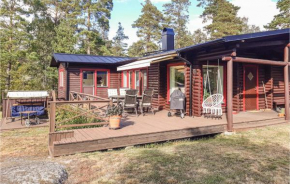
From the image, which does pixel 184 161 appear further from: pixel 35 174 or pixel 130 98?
pixel 130 98

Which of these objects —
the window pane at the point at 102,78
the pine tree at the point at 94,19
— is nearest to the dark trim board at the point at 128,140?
the window pane at the point at 102,78

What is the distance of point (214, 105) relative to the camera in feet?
21.9

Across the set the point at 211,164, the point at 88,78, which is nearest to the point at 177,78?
the point at 211,164

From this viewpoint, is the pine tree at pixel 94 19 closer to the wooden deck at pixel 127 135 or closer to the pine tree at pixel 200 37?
the pine tree at pixel 200 37

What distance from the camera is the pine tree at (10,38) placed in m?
15.0

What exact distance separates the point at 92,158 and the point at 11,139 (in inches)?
137

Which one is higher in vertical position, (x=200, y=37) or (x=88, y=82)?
(x=200, y=37)

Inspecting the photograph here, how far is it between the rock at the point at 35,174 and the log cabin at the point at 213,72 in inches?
176

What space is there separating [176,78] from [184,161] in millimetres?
4983

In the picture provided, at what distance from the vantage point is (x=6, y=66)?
619 inches

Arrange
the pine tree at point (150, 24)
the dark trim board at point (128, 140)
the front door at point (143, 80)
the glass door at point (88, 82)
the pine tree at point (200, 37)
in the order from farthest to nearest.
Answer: the pine tree at point (200, 37)
the pine tree at point (150, 24)
the glass door at point (88, 82)
the front door at point (143, 80)
the dark trim board at point (128, 140)

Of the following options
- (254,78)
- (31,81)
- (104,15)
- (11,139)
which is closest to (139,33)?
(104,15)

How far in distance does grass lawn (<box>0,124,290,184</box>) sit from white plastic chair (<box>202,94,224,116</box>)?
115cm

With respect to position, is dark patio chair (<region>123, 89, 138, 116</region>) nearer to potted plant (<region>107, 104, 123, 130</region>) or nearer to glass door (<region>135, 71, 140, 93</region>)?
potted plant (<region>107, 104, 123, 130</region>)
